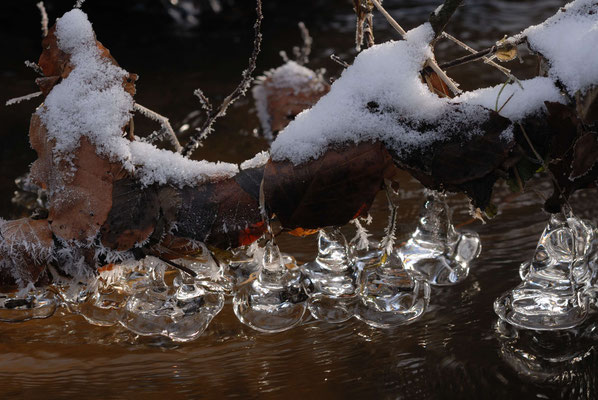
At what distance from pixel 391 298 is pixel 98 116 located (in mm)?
500

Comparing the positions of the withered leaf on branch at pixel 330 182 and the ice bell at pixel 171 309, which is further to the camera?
the ice bell at pixel 171 309

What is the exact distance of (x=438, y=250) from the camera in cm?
120

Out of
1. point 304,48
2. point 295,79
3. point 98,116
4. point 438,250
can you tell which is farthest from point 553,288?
point 304,48

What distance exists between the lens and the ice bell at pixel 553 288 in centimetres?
102

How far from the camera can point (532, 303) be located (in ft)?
3.39

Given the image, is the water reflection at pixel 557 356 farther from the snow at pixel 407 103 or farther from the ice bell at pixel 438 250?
the snow at pixel 407 103

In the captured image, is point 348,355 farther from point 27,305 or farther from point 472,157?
point 27,305

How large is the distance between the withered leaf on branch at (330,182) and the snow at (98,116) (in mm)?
88

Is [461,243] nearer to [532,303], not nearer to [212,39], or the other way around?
[532,303]

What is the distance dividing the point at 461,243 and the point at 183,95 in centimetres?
125

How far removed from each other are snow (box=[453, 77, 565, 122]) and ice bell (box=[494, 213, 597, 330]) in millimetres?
195

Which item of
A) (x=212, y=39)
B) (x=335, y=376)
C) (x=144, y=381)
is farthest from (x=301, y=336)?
(x=212, y=39)

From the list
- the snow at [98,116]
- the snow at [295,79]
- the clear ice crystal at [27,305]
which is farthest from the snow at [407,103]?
the snow at [295,79]

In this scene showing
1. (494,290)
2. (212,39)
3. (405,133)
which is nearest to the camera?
(405,133)
